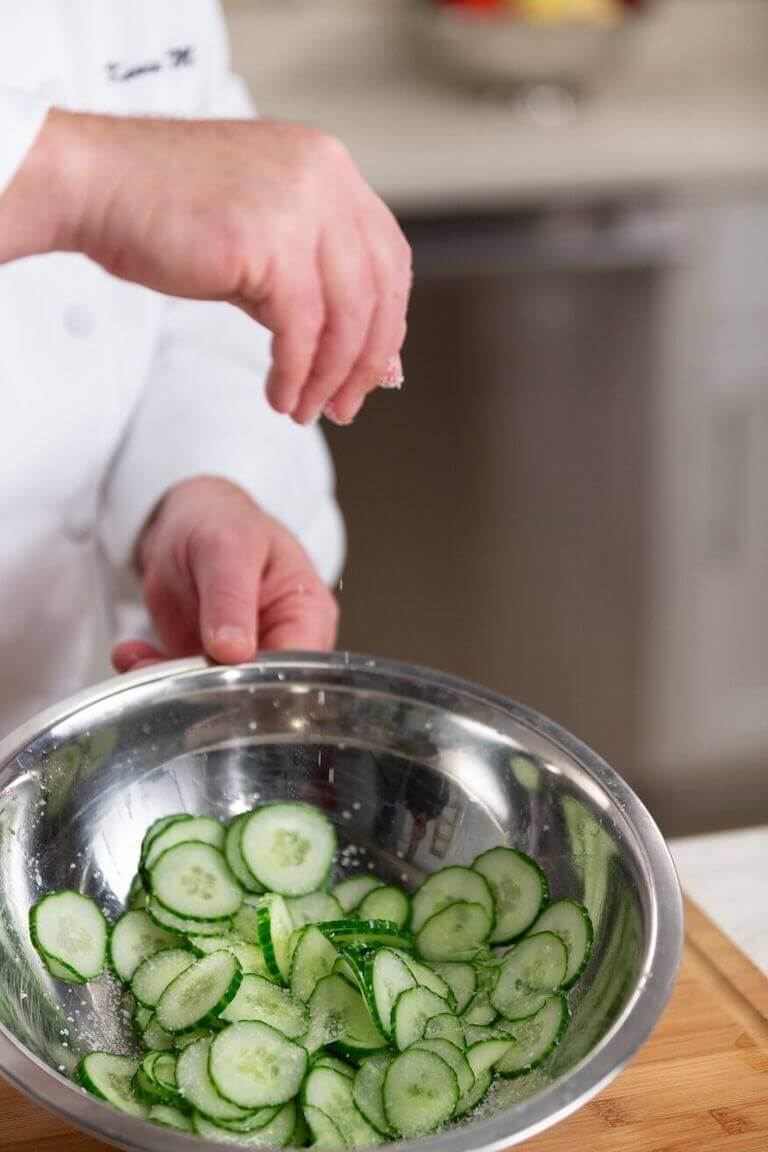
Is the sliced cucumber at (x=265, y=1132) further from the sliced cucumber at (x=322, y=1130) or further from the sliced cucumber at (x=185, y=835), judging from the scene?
the sliced cucumber at (x=185, y=835)

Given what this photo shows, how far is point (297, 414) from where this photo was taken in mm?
674

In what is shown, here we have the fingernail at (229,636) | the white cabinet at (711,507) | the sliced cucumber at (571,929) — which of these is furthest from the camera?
the white cabinet at (711,507)

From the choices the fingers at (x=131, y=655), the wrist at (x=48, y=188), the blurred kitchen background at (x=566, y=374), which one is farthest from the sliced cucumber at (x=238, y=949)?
the blurred kitchen background at (x=566, y=374)

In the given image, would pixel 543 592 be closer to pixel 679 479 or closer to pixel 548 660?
pixel 548 660

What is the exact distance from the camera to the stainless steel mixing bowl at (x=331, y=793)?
0.63 meters

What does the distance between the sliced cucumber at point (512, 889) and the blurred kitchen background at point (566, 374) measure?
1.03 metres

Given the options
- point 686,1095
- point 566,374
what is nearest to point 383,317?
point 686,1095

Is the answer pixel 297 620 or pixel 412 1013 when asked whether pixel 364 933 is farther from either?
pixel 297 620

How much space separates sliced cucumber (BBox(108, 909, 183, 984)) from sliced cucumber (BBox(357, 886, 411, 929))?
0.10 m

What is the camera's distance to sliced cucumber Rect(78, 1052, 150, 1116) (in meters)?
0.58

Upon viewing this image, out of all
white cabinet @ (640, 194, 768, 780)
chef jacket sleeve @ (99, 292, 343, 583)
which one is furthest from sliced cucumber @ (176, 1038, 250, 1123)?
white cabinet @ (640, 194, 768, 780)

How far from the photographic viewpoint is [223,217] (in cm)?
58

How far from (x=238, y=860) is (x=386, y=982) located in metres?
0.14

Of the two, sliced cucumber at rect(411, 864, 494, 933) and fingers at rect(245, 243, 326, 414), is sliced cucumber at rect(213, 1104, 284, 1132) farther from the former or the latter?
fingers at rect(245, 243, 326, 414)
